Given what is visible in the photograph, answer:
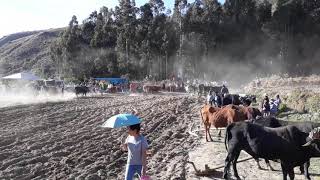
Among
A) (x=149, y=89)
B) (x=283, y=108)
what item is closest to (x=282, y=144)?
(x=283, y=108)

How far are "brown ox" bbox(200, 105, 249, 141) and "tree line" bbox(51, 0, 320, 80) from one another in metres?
51.5

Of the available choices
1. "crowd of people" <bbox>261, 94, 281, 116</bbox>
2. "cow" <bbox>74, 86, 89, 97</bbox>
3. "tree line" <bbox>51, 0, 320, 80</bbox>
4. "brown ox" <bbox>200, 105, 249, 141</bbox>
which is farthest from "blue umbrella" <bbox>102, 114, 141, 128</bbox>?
"tree line" <bbox>51, 0, 320, 80</bbox>

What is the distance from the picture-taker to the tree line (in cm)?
7006

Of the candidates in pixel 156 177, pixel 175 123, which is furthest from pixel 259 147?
pixel 175 123

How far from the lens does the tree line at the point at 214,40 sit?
70.1 meters

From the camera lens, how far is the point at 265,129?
36.7 ft

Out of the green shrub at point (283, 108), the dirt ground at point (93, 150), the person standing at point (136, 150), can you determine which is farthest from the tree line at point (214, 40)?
the person standing at point (136, 150)

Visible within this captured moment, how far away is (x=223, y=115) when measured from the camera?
17.1m

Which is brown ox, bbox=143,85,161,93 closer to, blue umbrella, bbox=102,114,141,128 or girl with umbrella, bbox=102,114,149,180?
girl with umbrella, bbox=102,114,149,180

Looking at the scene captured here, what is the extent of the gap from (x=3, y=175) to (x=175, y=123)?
39.6 feet

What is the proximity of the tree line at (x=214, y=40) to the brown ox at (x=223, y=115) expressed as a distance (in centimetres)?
5154

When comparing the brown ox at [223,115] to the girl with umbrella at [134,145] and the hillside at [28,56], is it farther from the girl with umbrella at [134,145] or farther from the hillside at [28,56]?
the hillside at [28,56]

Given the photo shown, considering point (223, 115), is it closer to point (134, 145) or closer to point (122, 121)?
point (134, 145)

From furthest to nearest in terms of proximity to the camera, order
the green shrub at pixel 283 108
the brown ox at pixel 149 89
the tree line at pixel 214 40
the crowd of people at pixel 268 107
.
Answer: the tree line at pixel 214 40 → the brown ox at pixel 149 89 → the green shrub at pixel 283 108 → the crowd of people at pixel 268 107
